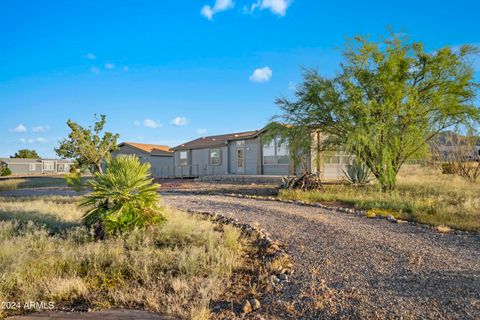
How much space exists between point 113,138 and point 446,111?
16.3 metres

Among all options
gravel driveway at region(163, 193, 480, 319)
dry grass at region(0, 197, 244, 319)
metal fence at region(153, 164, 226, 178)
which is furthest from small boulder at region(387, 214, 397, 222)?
metal fence at region(153, 164, 226, 178)

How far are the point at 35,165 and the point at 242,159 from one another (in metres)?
53.7

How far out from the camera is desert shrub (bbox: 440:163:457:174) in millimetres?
19553

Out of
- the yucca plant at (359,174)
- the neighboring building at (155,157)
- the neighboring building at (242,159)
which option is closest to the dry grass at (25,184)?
the neighboring building at (155,157)

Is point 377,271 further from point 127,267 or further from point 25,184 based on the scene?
point 25,184

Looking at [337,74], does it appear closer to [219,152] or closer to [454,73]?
[454,73]

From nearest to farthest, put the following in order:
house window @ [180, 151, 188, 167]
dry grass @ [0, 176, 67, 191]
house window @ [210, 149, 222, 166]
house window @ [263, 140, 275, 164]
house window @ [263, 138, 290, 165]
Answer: house window @ [263, 138, 290, 165], house window @ [263, 140, 275, 164], dry grass @ [0, 176, 67, 191], house window @ [210, 149, 222, 166], house window @ [180, 151, 188, 167]

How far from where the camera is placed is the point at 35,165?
62.3 metres

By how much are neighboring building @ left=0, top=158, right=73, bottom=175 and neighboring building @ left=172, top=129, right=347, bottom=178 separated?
43174 millimetres

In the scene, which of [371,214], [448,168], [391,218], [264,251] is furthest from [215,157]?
[264,251]

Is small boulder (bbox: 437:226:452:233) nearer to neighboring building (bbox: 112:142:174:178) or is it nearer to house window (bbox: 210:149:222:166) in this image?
house window (bbox: 210:149:222:166)

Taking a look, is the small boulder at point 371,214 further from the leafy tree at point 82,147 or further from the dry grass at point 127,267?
the leafy tree at point 82,147

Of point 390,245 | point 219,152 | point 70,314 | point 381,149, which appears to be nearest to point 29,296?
point 70,314

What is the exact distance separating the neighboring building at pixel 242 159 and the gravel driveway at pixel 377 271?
1148cm
